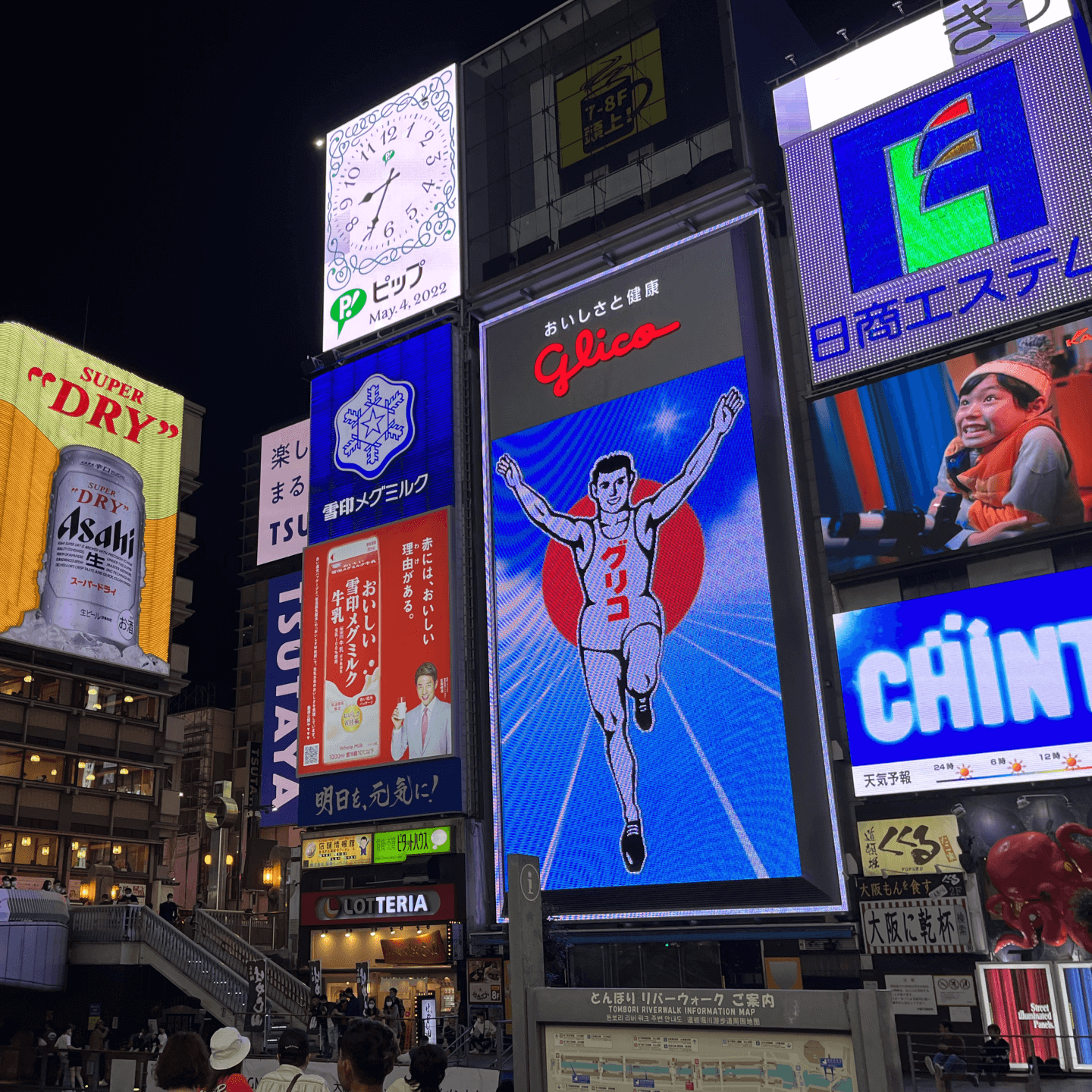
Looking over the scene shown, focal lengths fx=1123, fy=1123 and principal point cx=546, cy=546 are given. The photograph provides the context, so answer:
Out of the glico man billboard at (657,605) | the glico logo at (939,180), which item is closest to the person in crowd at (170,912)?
the glico man billboard at (657,605)

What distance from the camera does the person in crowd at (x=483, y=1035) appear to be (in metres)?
24.7

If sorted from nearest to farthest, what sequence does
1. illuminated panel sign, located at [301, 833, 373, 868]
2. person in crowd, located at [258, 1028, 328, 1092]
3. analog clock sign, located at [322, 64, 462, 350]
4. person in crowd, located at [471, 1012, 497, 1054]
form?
person in crowd, located at [258, 1028, 328, 1092] → person in crowd, located at [471, 1012, 497, 1054] → illuminated panel sign, located at [301, 833, 373, 868] → analog clock sign, located at [322, 64, 462, 350]

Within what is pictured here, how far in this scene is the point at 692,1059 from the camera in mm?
6812

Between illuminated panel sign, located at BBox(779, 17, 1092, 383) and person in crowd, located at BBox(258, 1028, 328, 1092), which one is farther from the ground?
illuminated panel sign, located at BBox(779, 17, 1092, 383)

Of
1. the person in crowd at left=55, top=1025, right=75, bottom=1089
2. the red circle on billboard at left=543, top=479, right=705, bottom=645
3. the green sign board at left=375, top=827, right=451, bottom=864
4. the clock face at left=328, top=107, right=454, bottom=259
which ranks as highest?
the clock face at left=328, top=107, right=454, bottom=259

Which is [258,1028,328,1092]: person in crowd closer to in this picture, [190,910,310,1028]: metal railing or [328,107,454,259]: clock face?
[190,910,310,1028]: metal railing

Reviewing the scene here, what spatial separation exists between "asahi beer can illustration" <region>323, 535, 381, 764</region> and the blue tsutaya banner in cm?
64

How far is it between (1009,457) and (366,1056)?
2136 cm

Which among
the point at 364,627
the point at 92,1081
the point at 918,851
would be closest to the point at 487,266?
the point at 364,627

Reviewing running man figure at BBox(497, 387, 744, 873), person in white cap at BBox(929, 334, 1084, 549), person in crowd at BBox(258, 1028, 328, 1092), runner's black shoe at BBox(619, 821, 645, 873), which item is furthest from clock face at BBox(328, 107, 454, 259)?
person in crowd at BBox(258, 1028, 328, 1092)

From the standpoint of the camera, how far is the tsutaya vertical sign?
143ft

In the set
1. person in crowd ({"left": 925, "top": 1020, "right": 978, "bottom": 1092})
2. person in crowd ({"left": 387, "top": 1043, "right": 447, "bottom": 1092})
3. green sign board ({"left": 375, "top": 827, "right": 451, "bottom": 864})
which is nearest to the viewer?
person in crowd ({"left": 387, "top": 1043, "right": 447, "bottom": 1092})

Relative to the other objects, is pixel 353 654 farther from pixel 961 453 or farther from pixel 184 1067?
pixel 184 1067

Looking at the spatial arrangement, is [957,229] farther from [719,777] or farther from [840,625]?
[719,777]
